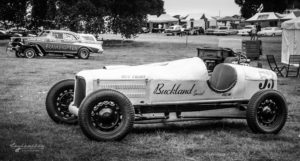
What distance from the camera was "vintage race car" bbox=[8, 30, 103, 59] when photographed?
24995mm

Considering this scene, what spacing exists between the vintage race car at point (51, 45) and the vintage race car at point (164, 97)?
17262 mm

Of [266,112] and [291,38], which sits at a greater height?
[291,38]

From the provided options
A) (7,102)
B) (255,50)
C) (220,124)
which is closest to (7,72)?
(7,102)

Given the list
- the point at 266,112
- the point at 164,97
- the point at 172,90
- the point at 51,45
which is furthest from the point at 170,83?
the point at 51,45

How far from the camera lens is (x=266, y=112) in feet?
25.3

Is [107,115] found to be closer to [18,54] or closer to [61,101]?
[61,101]

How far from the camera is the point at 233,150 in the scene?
6.65 m

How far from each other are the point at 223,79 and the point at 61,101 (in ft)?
9.27

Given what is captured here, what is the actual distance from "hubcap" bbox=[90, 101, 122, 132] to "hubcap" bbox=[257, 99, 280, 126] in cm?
235

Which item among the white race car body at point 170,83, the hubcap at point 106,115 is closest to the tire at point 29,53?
the white race car body at point 170,83

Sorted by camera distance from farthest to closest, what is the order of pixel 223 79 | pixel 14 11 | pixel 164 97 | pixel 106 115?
1. pixel 14 11
2. pixel 223 79
3. pixel 164 97
4. pixel 106 115

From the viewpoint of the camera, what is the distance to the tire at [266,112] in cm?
757

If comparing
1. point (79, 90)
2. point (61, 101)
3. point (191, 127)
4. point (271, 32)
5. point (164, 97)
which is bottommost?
point (271, 32)

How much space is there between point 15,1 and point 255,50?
2109 cm
